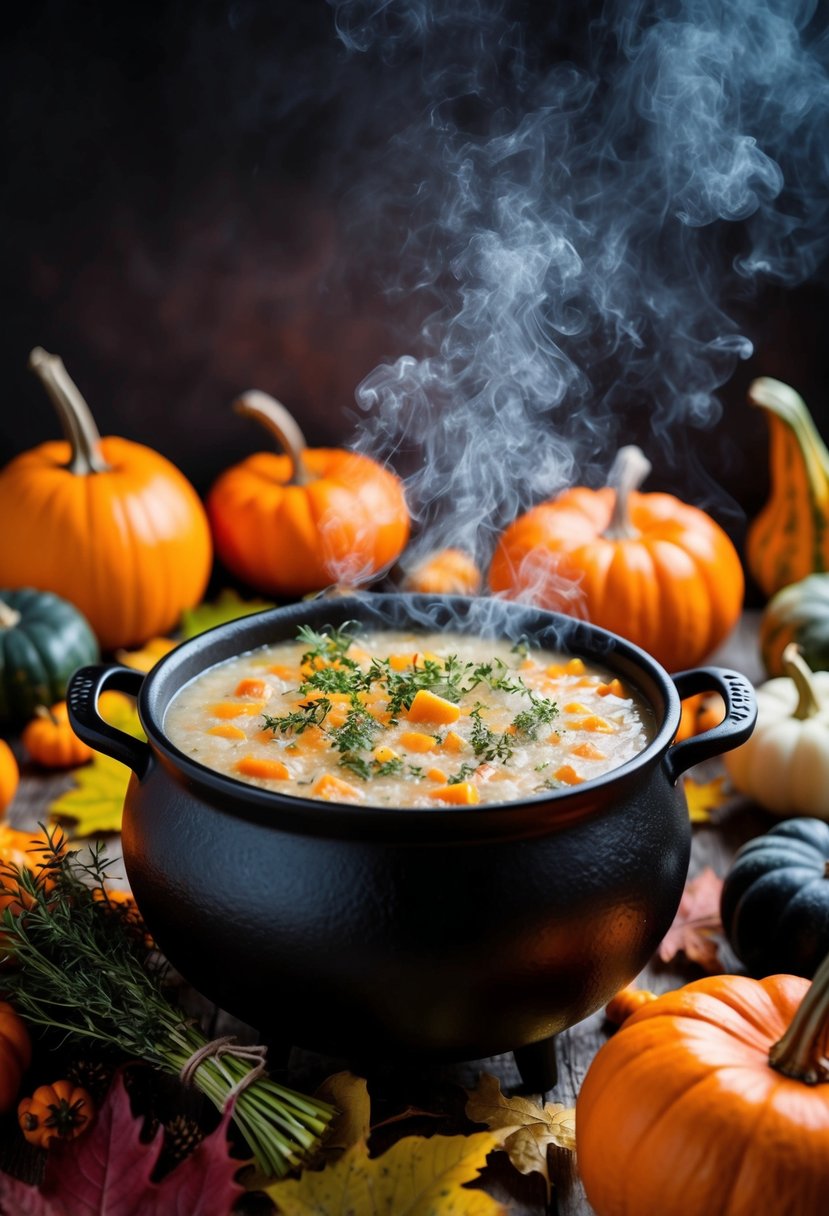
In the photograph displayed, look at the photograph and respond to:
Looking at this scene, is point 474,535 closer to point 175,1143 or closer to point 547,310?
point 547,310

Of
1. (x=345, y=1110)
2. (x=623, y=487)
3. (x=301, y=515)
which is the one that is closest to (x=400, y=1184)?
(x=345, y=1110)

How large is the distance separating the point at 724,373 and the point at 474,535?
0.99 metres

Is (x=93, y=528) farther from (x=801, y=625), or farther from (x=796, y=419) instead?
(x=796, y=419)

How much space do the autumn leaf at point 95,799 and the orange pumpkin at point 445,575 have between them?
1.06 metres

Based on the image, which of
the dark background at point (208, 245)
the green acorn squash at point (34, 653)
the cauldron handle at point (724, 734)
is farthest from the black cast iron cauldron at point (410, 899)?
the dark background at point (208, 245)

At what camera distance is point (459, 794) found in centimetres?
186

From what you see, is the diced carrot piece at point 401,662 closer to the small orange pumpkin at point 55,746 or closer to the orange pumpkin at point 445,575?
the small orange pumpkin at point 55,746

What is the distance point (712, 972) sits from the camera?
2426 mm

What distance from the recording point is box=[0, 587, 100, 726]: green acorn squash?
3309 mm

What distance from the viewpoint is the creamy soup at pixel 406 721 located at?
1.94 m

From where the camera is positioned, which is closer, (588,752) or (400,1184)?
(400,1184)

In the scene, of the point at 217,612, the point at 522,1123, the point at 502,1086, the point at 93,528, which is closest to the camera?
the point at 522,1123

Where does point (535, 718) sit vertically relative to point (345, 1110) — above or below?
above

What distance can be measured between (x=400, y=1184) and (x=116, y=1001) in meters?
0.57
